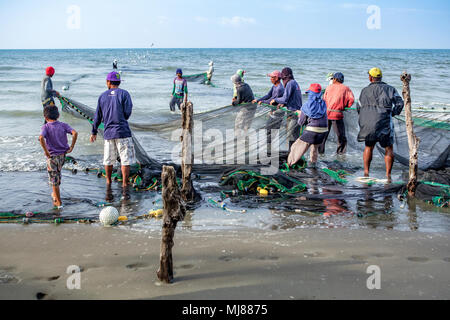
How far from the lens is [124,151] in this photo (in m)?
6.18

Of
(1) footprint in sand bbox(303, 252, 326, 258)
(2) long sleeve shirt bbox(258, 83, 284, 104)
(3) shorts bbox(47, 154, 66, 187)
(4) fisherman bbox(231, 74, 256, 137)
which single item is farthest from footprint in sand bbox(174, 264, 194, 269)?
(2) long sleeve shirt bbox(258, 83, 284, 104)

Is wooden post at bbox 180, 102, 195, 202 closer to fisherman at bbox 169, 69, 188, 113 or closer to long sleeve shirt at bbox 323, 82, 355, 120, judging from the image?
long sleeve shirt at bbox 323, 82, 355, 120

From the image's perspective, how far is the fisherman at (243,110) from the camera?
24.7ft

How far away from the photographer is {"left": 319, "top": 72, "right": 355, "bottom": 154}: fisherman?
8.30 metres

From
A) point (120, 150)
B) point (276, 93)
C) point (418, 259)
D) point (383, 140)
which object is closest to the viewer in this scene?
point (418, 259)

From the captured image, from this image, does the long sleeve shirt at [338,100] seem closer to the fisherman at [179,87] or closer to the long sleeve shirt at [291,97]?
the long sleeve shirt at [291,97]

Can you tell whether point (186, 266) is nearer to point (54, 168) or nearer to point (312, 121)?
point (54, 168)

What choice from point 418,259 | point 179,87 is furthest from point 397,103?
point 179,87

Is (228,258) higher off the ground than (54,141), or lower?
lower

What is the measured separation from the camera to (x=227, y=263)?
12.9 ft

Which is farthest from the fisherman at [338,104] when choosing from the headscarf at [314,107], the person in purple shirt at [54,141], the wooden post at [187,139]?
the person in purple shirt at [54,141]

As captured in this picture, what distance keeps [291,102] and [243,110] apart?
971mm
